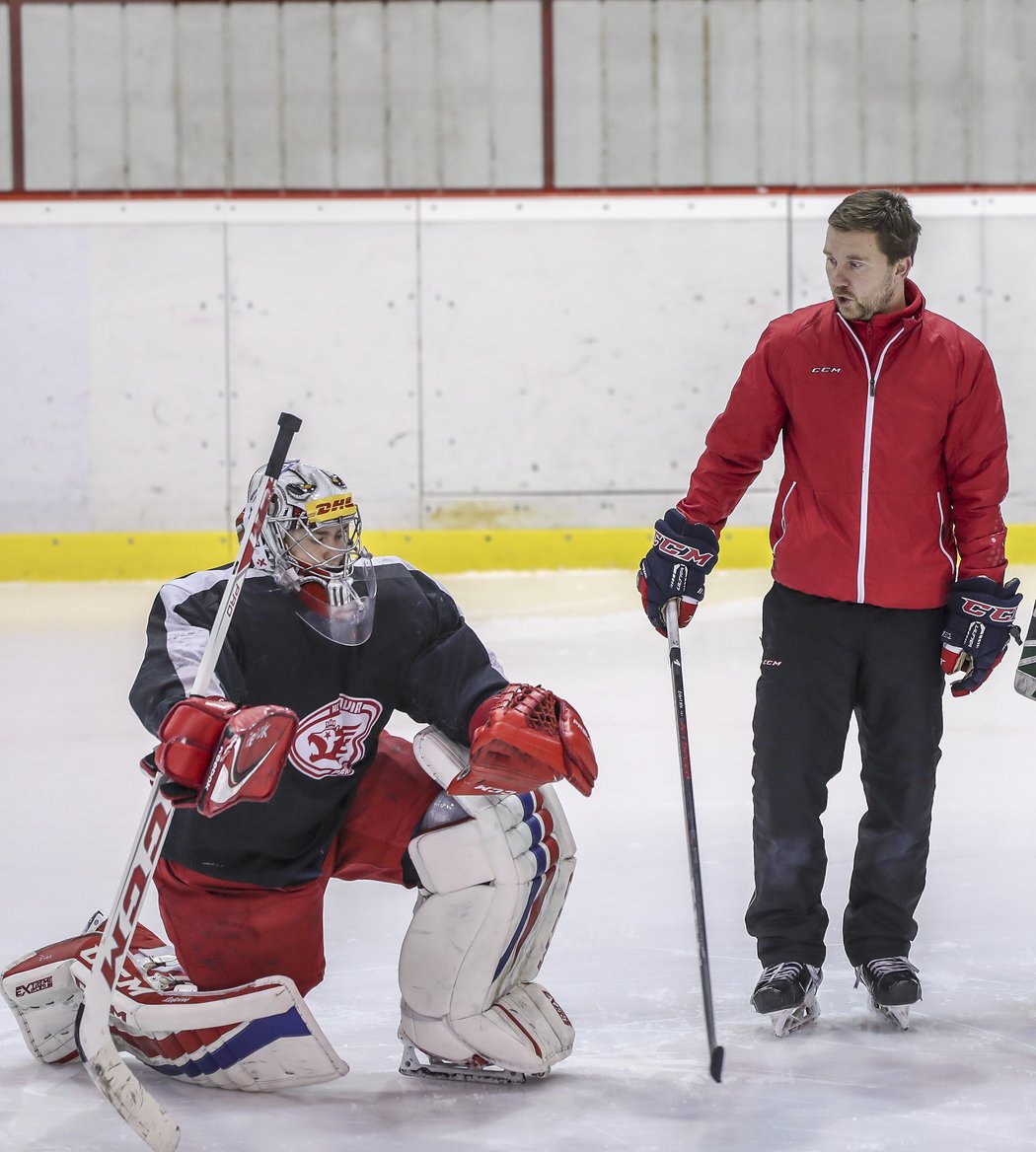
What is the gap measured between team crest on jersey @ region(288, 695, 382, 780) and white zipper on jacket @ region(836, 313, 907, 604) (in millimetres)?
685

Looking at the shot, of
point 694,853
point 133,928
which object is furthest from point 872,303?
point 133,928

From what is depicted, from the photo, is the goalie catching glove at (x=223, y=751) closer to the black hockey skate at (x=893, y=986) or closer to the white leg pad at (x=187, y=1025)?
the white leg pad at (x=187, y=1025)

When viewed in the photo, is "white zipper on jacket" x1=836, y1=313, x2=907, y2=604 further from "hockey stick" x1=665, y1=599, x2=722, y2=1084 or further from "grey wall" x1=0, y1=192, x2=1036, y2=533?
"grey wall" x1=0, y1=192, x2=1036, y2=533

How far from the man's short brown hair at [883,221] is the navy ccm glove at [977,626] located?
1.51 ft

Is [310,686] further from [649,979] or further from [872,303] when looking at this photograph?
[872,303]

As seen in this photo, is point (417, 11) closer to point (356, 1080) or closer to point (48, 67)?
point (48, 67)

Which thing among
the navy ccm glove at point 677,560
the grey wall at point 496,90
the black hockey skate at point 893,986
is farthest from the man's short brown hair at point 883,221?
the grey wall at point 496,90

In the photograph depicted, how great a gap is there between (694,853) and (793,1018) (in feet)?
0.98

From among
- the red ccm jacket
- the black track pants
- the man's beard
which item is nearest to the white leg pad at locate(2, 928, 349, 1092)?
the black track pants

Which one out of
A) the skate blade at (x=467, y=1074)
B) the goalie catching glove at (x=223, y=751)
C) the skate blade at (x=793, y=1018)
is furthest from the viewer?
the skate blade at (x=793, y=1018)

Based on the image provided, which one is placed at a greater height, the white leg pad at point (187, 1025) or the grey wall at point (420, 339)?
the grey wall at point (420, 339)

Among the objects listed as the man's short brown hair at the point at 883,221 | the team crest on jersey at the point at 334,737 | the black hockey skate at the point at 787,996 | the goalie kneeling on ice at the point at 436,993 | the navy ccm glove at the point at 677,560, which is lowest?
the black hockey skate at the point at 787,996

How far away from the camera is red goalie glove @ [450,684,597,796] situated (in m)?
1.77

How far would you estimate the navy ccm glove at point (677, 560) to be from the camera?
2.15 m
